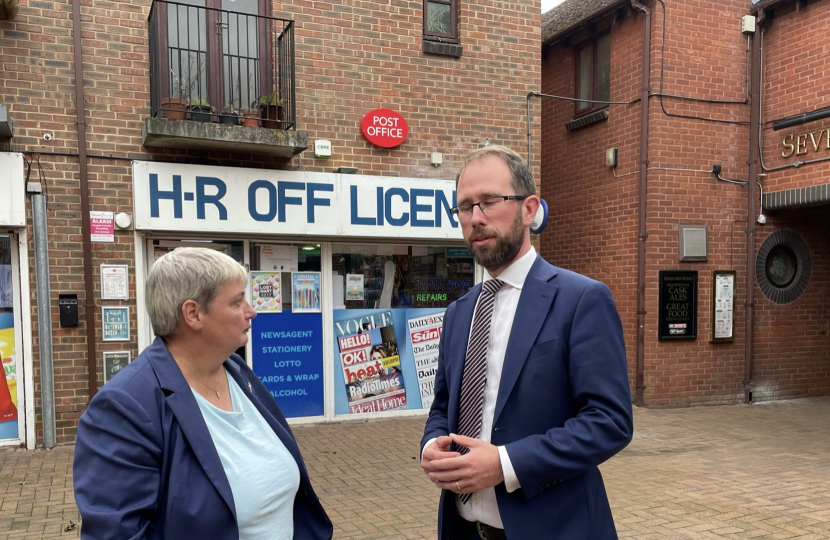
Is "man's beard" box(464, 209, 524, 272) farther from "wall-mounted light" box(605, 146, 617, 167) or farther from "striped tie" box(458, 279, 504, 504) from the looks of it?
"wall-mounted light" box(605, 146, 617, 167)

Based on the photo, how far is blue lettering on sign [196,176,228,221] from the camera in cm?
676

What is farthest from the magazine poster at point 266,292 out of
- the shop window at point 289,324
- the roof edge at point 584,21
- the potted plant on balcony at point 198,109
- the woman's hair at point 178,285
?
the roof edge at point 584,21

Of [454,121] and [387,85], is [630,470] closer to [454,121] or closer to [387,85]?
[454,121]

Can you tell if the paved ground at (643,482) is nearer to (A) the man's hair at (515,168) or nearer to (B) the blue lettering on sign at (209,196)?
(B) the blue lettering on sign at (209,196)

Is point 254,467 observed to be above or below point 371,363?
above

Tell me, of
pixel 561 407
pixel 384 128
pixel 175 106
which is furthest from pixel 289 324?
pixel 561 407

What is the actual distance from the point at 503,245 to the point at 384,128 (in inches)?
233

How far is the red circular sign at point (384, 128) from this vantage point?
754 centimetres

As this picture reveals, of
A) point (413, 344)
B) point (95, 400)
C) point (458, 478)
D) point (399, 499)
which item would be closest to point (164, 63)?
point (413, 344)

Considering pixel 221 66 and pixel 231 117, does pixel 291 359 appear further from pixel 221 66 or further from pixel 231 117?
pixel 221 66

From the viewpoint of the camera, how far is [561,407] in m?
1.84

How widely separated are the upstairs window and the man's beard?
814 centimetres

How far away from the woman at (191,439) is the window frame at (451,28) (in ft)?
21.5

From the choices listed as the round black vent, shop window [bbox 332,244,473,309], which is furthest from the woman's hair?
the round black vent
